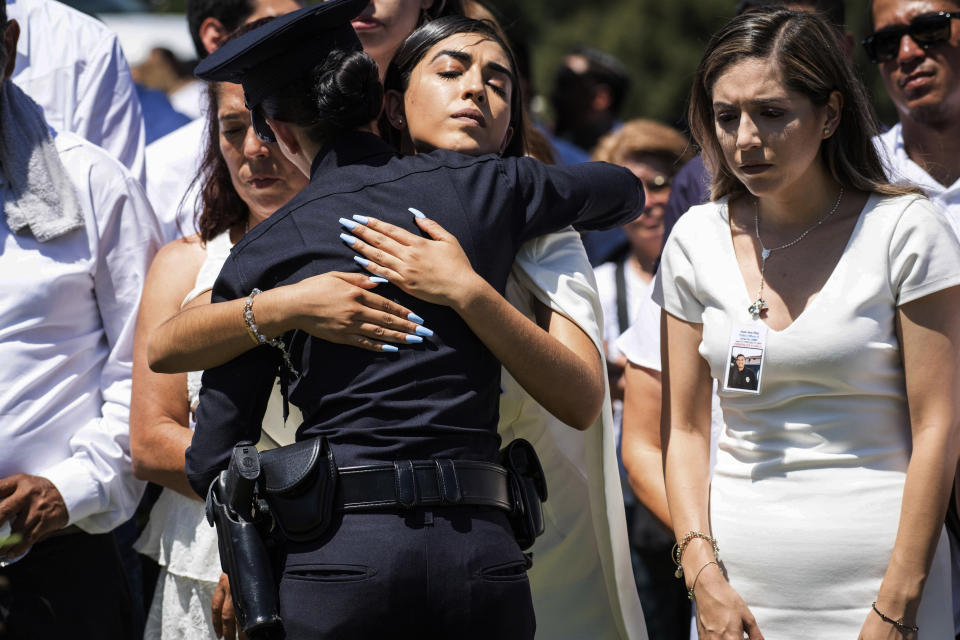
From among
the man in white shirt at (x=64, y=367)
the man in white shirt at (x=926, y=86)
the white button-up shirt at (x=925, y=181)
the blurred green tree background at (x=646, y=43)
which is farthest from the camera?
the blurred green tree background at (x=646, y=43)

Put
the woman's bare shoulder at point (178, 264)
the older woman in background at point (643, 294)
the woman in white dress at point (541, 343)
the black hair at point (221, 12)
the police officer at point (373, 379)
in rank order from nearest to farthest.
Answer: the police officer at point (373, 379) → the woman in white dress at point (541, 343) → the woman's bare shoulder at point (178, 264) → the black hair at point (221, 12) → the older woman in background at point (643, 294)

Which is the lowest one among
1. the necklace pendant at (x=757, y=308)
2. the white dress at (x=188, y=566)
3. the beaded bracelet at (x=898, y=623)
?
the white dress at (x=188, y=566)

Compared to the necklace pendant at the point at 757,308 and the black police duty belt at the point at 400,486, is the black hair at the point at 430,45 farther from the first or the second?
the black police duty belt at the point at 400,486

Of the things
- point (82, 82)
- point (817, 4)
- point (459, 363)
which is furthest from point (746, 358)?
point (82, 82)

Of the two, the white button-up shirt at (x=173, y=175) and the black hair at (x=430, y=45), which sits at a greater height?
the black hair at (x=430, y=45)

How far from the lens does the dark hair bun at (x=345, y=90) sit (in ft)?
8.11

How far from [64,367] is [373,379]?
1.31 meters

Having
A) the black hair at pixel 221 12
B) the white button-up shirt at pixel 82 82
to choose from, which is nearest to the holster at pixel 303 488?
the white button-up shirt at pixel 82 82

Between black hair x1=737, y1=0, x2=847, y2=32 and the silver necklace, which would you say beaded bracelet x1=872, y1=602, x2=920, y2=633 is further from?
black hair x1=737, y1=0, x2=847, y2=32

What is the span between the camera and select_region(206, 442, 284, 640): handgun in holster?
232 centimetres

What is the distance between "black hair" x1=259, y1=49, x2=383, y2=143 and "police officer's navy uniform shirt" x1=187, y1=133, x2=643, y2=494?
48 mm

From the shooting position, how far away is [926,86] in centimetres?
366

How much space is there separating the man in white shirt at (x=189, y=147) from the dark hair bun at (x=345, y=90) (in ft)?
4.59

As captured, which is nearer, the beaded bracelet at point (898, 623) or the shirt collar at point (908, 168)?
the beaded bracelet at point (898, 623)
